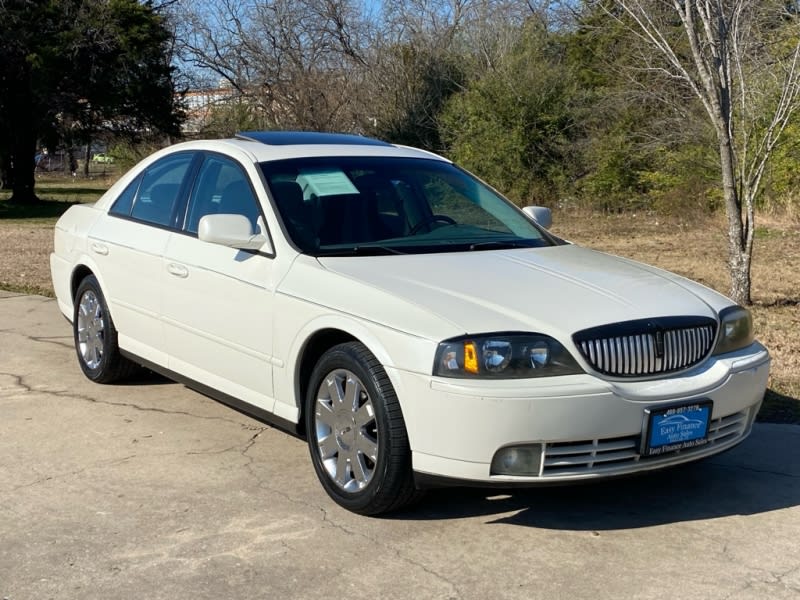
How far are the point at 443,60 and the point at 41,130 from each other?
11.0 m

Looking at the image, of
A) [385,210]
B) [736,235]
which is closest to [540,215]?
[385,210]

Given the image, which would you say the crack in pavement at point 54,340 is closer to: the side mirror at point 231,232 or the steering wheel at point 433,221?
the side mirror at point 231,232

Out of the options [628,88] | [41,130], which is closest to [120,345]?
[628,88]

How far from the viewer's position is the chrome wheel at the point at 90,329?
21.8ft

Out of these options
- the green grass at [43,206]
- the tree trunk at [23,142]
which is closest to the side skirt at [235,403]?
the green grass at [43,206]

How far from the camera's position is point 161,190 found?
20.3 feet

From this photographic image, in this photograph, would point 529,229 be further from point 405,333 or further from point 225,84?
point 225,84

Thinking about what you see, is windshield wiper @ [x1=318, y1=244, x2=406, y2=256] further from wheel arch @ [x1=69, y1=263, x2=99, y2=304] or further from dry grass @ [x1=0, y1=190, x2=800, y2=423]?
dry grass @ [x1=0, y1=190, x2=800, y2=423]

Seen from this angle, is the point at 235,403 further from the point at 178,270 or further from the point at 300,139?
the point at 300,139

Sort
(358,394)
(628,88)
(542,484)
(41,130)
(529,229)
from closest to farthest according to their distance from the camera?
(542,484), (358,394), (529,229), (628,88), (41,130)

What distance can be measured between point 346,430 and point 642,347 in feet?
4.29

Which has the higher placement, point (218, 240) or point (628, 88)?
point (628, 88)

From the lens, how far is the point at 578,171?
76.5 feet

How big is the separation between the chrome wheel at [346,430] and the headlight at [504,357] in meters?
0.47
